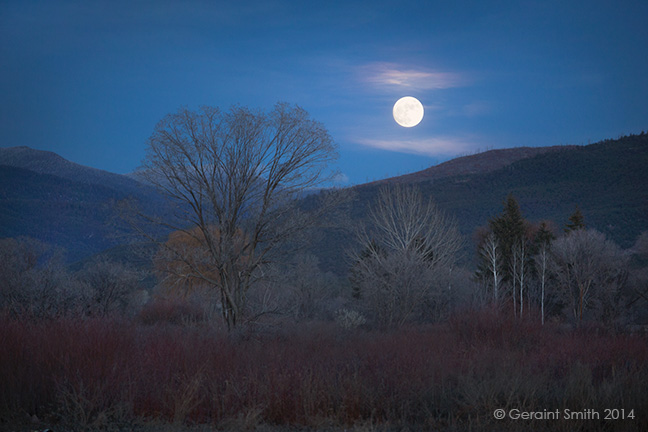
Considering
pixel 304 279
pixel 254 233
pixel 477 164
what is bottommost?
pixel 304 279

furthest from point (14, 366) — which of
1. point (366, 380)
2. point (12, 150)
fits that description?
point (12, 150)

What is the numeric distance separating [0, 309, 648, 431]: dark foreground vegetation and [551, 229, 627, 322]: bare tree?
21.8 meters

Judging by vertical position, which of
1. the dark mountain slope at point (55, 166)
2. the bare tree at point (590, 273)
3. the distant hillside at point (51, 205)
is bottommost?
the bare tree at point (590, 273)

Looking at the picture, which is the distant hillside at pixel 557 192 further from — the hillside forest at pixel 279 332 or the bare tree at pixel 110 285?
the bare tree at pixel 110 285

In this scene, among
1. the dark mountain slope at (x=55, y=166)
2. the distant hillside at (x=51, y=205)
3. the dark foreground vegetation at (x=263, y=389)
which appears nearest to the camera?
the dark foreground vegetation at (x=263, y=389)

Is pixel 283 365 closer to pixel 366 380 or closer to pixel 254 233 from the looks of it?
pixel 366 380

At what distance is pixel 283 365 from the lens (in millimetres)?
8633

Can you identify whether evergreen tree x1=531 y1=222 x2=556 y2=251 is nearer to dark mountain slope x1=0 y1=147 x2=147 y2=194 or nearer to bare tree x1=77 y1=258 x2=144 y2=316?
bare tree x1=77 y1=258 x2=144 y2=316

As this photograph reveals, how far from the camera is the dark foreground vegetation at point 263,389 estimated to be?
6.21 m

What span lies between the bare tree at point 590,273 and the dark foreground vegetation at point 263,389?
21.8 metres

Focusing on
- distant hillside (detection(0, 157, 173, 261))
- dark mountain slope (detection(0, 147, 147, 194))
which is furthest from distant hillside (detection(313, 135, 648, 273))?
dark mountain slope (detection(0, 147, 147, 194))

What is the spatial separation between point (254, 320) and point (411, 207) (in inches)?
671

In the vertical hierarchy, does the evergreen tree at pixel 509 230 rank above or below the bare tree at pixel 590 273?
above

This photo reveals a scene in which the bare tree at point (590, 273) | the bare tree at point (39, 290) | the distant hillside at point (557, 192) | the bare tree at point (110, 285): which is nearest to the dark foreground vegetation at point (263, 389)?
the bare tree at point (39, 290)
